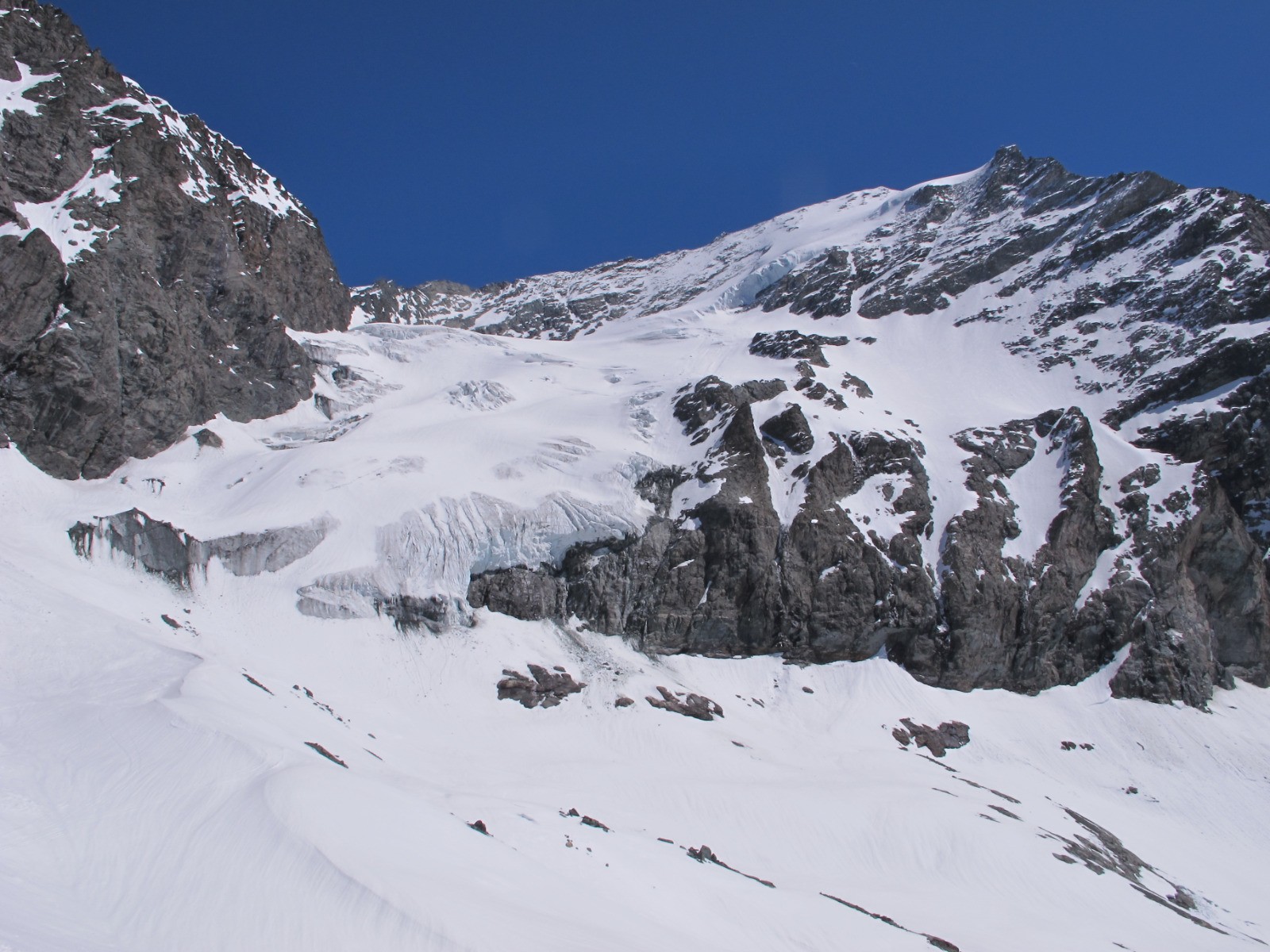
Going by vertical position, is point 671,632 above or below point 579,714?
above

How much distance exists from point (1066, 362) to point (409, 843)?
87.8m

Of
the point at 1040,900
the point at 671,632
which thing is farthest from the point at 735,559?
the point at 1040,900

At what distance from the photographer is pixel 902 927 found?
23391mm

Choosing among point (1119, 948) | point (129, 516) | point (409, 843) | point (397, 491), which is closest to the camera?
point (409, 843)

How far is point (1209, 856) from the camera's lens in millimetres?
40438

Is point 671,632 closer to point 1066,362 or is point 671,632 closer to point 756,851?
point 756,851

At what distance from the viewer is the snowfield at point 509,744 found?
12359 millimetres

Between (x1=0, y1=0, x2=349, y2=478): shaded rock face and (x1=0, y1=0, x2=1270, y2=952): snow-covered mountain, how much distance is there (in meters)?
0.27

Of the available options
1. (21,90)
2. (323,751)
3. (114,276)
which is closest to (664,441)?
(114,276)

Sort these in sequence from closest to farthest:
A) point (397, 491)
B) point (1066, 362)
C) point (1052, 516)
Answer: point (397, 491), point (1052, 516), point (1066, 362)

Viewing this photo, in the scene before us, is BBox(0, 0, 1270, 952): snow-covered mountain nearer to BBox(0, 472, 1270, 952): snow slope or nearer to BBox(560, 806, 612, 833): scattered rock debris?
BBox(0, 472, 1270, 952): snow slope

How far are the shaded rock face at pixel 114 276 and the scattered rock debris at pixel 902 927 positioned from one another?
44.1m

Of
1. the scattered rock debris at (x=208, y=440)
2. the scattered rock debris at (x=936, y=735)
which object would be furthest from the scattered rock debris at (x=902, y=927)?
the scattered rock debris at (x=208, y=440)

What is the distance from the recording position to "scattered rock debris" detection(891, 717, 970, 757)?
46.2 meters
